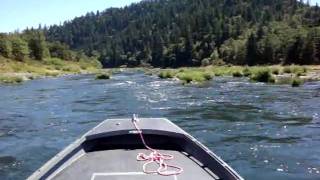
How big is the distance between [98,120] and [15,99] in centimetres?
1646

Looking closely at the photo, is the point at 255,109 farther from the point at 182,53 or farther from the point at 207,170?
the point at 182,53

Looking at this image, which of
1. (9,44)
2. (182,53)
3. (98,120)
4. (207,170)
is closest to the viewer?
(207,170)

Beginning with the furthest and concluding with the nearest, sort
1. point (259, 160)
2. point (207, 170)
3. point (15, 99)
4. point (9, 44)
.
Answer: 1. point (9, 44)
2. point (15, 99)
3. point (259, 160)
4. point (207, 170)

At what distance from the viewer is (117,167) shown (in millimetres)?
9445

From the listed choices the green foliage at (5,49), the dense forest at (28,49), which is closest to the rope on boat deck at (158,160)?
the dense forest at (28,49)

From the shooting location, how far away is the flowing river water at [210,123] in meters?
16.3

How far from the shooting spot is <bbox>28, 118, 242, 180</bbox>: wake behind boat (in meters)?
8.94

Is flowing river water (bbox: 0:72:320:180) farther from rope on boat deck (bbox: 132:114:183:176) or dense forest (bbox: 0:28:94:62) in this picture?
dense forest (bbox: 0:28:94:62)

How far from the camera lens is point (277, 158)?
16.7m

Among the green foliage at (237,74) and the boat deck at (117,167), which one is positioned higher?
the boat deck at (117,167)

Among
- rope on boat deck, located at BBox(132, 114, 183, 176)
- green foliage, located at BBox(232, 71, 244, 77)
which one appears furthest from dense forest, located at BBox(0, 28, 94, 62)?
rope on boat deck, located at BBox(132, 114, 183, 176)

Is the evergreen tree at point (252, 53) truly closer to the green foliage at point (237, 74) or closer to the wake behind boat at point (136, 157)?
the green foliage at point (237, 74)

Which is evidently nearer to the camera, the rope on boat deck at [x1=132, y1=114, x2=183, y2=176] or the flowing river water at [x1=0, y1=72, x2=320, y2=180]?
the rope on boat deck at [x1=132, y1=114, x2=183, y2=176]

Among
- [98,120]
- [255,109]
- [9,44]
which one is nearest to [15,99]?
[98,120]
